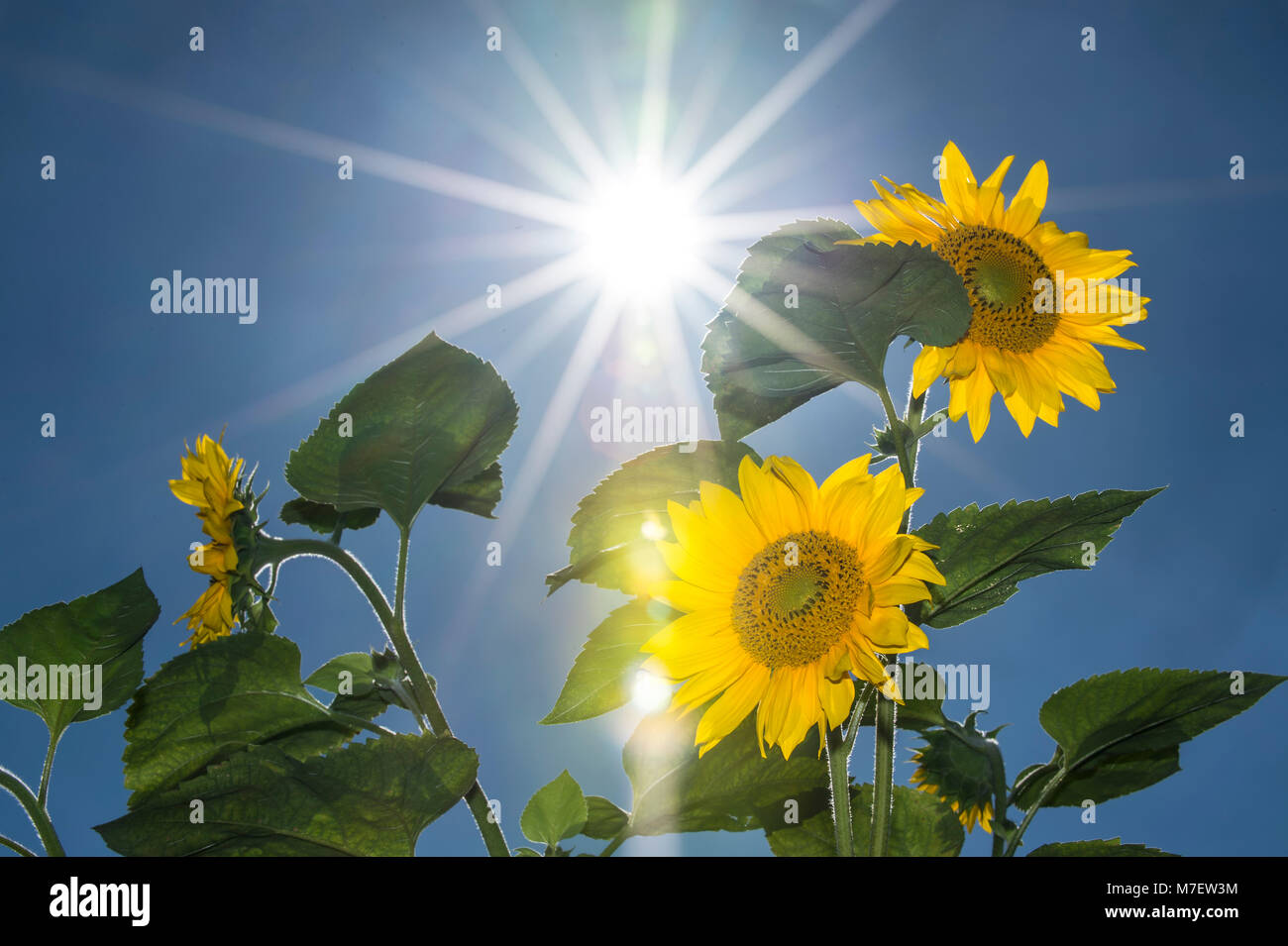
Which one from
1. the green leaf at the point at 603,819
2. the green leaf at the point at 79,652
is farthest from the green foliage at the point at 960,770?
the green leaf at the point at 79,652

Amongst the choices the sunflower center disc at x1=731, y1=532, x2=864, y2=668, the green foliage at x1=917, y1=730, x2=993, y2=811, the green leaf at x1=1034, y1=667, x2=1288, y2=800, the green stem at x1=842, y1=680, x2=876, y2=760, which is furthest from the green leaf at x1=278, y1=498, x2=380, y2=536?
the green leaf at x1=1034, y1=667, x2=1288, y2=800

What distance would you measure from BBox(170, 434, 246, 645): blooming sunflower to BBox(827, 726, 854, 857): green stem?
657mm

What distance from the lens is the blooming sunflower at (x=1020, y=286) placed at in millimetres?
981

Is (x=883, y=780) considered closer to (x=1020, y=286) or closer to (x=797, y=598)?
(x=797, y=598)

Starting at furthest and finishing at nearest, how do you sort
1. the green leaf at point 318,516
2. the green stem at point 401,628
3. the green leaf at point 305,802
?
the green leaf at point 318,516 → the green stem at point 401,628 → the green leaf at point 305,802

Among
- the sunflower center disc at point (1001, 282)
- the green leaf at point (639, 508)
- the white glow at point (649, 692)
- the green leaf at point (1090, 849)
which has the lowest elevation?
the green leaf at point (1090, 849)

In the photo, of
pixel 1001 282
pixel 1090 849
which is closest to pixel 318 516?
pixel 1001 282

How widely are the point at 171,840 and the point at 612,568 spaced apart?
1.51 ft

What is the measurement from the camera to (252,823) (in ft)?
2.65

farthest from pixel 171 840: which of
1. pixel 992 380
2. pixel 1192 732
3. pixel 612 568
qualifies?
pixel 1192 732

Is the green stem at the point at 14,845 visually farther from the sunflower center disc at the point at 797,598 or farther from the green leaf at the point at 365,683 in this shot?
the sunflower center disc at the point at 797,598

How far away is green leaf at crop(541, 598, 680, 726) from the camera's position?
0.91 metres

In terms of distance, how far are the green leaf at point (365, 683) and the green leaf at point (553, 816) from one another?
0.64 ft
